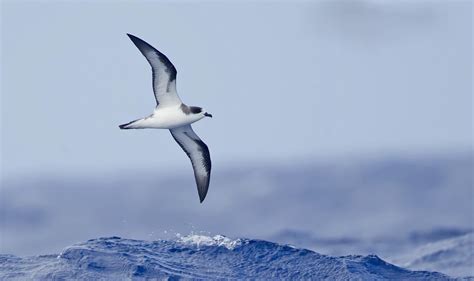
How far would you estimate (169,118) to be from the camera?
78.9 feet

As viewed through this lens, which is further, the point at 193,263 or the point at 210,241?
the point at 210,241

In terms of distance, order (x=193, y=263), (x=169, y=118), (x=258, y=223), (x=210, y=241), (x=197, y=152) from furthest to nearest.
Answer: (x=258, y=223), (x=197, y=152), (x=210, y=241), (x=193, y=263), (x=169, y=118)

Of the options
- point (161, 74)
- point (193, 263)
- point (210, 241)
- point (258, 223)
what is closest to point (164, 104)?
point (161, 74)

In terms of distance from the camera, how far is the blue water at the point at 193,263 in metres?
23.4

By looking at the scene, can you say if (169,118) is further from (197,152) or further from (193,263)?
(193,263)

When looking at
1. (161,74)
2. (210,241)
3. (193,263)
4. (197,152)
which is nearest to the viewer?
(161,74)

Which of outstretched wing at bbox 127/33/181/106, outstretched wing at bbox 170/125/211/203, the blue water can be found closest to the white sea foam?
the blue water

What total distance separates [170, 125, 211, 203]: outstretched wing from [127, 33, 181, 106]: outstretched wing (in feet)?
4.70

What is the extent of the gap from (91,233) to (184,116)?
37867mm

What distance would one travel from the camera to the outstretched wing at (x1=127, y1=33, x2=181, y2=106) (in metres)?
23.3

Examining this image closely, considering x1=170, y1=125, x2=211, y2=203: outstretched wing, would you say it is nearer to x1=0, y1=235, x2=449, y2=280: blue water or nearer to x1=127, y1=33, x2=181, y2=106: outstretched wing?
x1=0, y1=235, x2=449, y2=280: blue water

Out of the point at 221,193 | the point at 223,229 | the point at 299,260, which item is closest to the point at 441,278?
the point at 299,260

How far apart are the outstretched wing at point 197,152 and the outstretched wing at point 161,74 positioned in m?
1.43

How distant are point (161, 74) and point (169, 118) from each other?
3.12 ft
